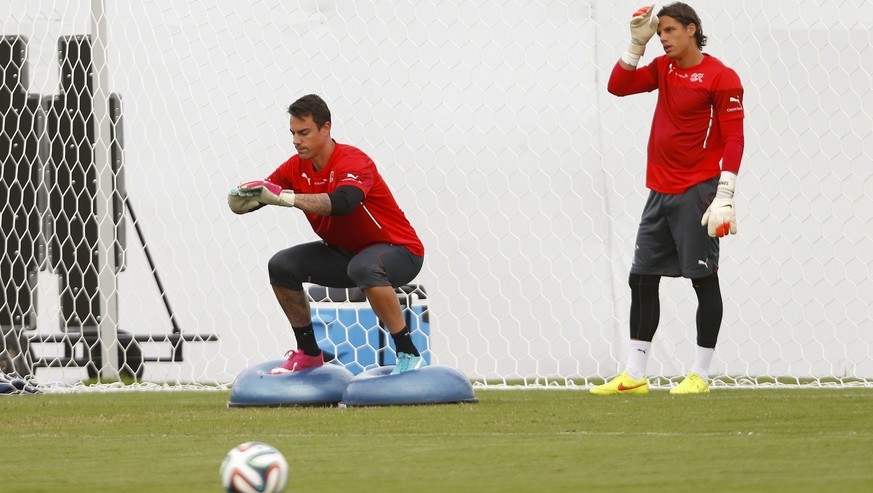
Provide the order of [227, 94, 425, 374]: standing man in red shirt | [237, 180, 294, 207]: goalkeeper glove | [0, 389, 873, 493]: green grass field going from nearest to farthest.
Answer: [0, 389, 873, 493]: green grass field < [237, 180, 294, 207]: goalkeeper glove < [227, 94, 425, 374]: standing man in red shirt

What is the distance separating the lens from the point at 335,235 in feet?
14.8

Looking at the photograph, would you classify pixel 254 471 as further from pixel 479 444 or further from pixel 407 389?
pixel 407 389

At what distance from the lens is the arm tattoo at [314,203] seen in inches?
165

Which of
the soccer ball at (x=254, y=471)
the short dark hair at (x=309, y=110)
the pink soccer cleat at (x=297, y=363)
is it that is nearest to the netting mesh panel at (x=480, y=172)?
the pink soccer cleat at (x=297, y=363)

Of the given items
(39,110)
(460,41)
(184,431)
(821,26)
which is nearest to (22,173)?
(39,110)

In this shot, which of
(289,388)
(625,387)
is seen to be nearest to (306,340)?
(289,388)

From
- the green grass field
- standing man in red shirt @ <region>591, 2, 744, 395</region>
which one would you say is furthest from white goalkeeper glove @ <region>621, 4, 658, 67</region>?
the green grass field

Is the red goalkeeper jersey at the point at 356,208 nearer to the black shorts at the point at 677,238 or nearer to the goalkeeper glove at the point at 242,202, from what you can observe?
the goalkeeper glove at the point at 242,202

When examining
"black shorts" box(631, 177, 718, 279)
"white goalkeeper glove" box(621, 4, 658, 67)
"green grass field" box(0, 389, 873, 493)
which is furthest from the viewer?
"white goalkeeper glove" box(621, 4, 658, 67)

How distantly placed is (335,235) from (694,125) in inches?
51.2

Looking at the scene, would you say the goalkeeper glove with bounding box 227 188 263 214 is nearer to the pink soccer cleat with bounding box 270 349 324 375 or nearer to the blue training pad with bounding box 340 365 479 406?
the pink soccer cleat with bounding box 270 349 324 375

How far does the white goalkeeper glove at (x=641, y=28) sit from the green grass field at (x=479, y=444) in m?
1.22

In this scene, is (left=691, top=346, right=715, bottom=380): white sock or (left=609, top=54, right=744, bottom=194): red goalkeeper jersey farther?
(left=691, top=346, right=715, bottom=380): white sock

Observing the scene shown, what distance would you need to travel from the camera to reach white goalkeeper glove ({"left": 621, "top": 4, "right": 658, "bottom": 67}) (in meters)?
4.64
